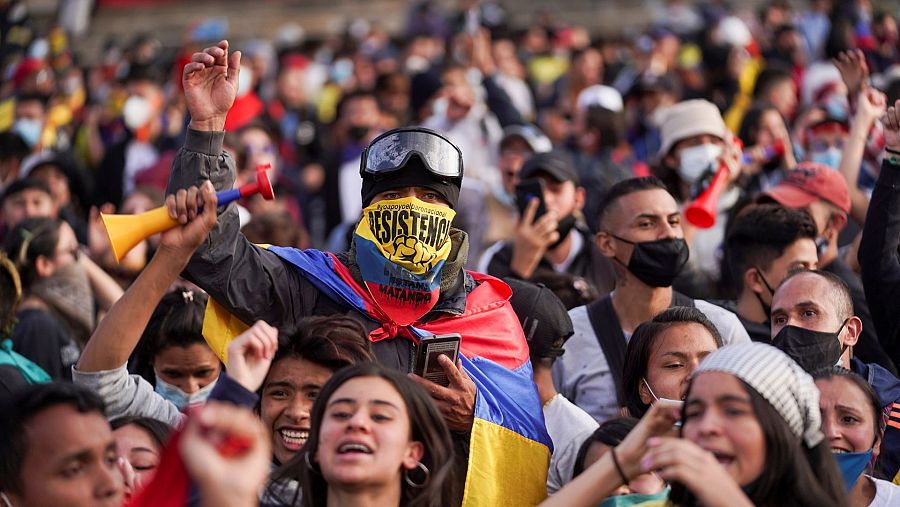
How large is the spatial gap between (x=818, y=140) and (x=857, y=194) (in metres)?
1.60

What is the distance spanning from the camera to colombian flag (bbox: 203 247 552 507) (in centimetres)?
570

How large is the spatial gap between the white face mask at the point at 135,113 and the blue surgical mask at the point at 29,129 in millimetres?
802

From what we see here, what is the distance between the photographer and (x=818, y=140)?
10.2 meters

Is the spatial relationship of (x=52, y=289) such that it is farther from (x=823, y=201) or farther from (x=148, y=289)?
(x=823, y=201)

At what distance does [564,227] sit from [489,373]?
299 centimetres

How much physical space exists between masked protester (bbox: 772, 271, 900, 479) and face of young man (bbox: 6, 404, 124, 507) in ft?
9.73

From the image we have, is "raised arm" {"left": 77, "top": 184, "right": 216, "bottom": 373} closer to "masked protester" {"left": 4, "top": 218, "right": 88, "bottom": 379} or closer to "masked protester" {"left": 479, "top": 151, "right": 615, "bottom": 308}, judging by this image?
"masked protester" {"left": 4, "top": 218, "right": 88, "bottom": 379}

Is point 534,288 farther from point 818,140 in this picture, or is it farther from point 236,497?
point 818,140

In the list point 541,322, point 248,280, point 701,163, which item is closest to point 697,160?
point 701,163

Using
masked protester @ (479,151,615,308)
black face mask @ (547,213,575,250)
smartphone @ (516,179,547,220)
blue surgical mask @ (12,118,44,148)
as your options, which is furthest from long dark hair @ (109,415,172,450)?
blue surgical mask @ (12,118,44,148)

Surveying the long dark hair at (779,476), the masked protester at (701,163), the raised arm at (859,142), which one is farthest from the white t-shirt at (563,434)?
the raised arm at (859,142)

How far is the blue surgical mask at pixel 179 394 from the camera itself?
6.77 m

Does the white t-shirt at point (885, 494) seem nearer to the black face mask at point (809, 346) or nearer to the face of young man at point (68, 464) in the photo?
the black face mask at point (809, 346)

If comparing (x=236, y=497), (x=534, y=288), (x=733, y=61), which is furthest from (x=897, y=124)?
(x=733, y=61)
